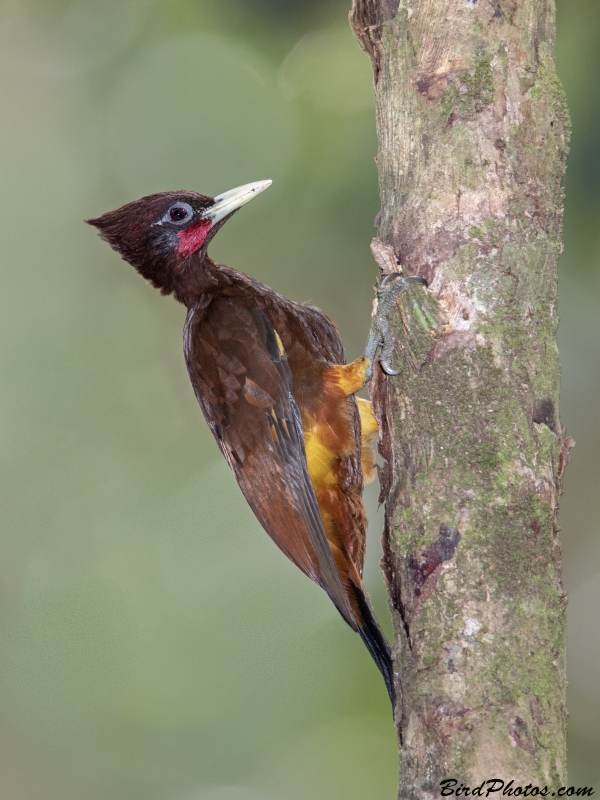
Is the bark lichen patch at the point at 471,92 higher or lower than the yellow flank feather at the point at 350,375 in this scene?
higher

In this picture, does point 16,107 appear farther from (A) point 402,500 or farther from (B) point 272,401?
(A) point 402,500

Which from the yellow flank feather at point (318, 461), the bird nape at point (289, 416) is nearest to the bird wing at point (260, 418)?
the bird nape at point (289, 416)

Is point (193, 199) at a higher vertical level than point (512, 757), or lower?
higher

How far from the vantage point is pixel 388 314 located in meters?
2.21

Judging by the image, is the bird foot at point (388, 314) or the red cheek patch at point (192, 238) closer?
the bird foot at point (388, 314)

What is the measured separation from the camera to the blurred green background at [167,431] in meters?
4.84

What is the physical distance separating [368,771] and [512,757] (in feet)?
11.3

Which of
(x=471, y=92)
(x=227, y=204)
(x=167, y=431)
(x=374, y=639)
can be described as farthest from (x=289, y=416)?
(x=167, y=431)

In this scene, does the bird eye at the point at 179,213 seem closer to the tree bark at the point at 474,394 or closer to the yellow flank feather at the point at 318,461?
the yellow flank feather at the point at 318,461

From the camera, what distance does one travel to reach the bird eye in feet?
10.7

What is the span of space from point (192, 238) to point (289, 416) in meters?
0.95

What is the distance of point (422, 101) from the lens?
2.18 metres

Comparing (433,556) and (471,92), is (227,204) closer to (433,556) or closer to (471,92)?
(471,92)

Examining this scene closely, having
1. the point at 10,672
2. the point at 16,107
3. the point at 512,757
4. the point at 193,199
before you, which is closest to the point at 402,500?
the point at 512,757
